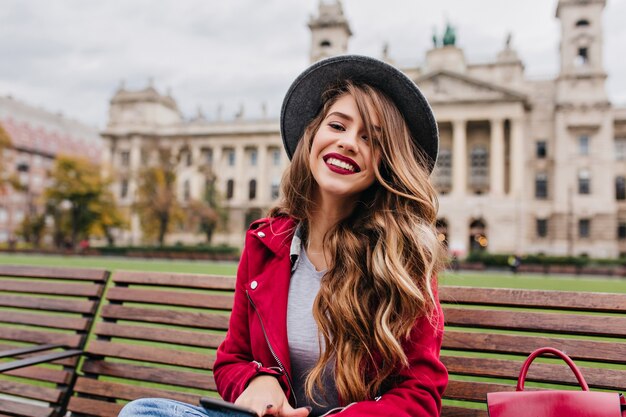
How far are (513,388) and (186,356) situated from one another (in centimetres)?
195

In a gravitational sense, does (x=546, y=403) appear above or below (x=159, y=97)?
below

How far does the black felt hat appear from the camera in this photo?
2295 millimetres

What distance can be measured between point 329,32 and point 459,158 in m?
18.7

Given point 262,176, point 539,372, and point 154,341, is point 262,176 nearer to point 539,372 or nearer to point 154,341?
point 154,341

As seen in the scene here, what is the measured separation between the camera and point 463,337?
2.69 metres

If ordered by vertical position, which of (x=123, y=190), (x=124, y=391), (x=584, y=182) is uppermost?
(x=584, y=182)

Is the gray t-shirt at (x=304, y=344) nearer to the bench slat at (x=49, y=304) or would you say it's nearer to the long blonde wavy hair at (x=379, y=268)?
the long blonde wavy hair at (x=379, y=268)

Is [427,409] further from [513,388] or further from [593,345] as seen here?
[593,345]

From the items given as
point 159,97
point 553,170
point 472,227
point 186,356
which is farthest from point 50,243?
point 186,356

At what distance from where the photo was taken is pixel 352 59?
7.69 feet

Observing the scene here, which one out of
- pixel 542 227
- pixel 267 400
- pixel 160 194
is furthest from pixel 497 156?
pixel 267 400

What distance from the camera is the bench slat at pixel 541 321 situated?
2.45 m

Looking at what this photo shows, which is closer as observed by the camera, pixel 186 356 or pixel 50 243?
pixel 186 356

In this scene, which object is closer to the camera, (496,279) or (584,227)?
(496,279)
